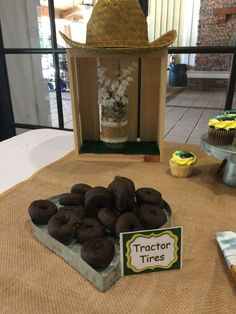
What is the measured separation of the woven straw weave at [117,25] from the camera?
738 millimetres

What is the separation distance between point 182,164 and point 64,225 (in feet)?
1.31

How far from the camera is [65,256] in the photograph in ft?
1.38

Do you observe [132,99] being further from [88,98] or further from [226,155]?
[226,155]

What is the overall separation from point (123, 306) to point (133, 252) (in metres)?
0.07

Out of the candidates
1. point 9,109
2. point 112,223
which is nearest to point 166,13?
point 9,109

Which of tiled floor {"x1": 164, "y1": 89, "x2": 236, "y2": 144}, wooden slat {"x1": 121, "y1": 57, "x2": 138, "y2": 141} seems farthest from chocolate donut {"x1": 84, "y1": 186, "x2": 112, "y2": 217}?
tiled floor {"x1": 164, "y1": 89, "x2": 236, "y2": 144}

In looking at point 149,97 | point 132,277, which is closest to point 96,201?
point 132,277

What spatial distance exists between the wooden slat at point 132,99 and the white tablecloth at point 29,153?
0.24m

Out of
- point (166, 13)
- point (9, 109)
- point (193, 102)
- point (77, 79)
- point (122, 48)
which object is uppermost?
point (166, 13)

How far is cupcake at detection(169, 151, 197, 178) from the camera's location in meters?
0.71

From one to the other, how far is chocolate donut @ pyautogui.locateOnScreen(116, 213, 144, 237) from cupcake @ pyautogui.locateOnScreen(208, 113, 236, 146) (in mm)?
338

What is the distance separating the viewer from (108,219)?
1.38 ft

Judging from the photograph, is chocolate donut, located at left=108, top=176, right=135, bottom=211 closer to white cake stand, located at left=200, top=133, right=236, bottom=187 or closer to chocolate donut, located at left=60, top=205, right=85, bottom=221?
chocolate donut, located at left=60, top=205, right=85, bottom=221

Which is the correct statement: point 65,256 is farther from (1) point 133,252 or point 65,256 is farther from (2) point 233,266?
(2) point 233,266
